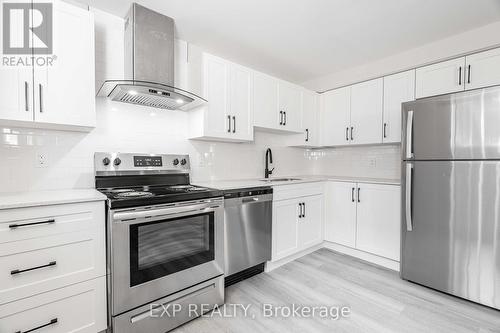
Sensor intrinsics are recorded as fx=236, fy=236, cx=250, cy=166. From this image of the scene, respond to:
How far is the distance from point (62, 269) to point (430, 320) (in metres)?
2.64

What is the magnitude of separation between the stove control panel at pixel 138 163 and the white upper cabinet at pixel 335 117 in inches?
87.2

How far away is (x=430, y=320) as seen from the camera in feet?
6.04

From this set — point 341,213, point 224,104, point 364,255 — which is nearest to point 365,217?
point 341,213

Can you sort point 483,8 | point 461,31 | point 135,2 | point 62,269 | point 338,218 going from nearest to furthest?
1. point 62,269
2. point 135,2
3. point 483,8
4. point 461,31
5. point 338,218

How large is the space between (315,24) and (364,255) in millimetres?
2748

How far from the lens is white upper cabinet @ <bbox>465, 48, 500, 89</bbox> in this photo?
2.19 m

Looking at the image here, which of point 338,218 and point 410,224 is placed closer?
point 410,224

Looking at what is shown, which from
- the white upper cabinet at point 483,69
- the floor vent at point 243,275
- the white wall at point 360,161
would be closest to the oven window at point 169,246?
the floor vent at point 243,275

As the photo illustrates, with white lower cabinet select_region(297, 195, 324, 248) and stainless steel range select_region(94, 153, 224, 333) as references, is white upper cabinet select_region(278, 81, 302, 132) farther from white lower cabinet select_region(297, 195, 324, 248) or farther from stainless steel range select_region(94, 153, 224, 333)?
stainless steel range select_region(94, 153, 224, 333)

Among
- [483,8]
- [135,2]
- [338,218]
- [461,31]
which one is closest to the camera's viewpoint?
[135,2]

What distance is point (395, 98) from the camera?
2.87 metres

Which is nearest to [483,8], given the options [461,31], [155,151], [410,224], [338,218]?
[461,31]

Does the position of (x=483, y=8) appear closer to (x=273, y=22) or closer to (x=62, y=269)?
(x=273, y=22)

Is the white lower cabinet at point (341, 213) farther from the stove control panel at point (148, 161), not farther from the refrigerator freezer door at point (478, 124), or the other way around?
the stove control panel at point (148, 161)
